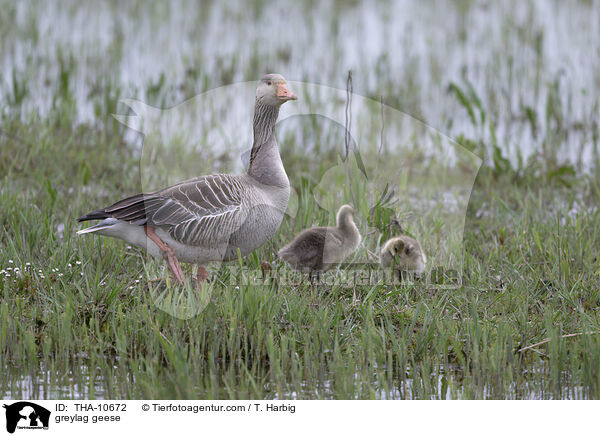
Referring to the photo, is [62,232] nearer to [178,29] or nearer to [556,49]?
[178,29]

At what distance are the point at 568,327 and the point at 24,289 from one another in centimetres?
397

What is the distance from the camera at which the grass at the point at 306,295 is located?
5.31m

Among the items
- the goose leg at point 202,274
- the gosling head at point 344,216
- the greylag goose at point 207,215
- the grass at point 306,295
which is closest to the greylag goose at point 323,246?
the gosling head at point 344,216

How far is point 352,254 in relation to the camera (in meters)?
7.34

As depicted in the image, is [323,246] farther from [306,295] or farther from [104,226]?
[104,226]

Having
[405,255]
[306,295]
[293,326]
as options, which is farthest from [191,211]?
[405,255]

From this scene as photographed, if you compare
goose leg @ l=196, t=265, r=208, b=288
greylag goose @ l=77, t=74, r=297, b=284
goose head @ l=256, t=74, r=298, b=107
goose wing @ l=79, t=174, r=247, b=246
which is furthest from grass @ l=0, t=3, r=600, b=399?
goose head @ l=256, t=74, r=298, b=107

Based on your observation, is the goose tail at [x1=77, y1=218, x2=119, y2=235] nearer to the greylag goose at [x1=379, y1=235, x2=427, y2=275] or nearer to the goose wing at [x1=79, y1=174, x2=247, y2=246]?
the goose wing at [x1=79, y1=174, x2=247, y2=246]

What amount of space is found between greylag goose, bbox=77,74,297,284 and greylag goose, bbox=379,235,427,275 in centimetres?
95

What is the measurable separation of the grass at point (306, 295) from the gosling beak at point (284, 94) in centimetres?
112

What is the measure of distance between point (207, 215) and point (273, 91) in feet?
3.58
